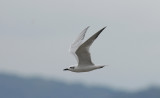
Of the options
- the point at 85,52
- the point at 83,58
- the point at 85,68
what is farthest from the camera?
the point at 85,68

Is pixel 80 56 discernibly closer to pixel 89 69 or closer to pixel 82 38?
pixel 89 69

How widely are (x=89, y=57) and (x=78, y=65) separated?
1.38 ft

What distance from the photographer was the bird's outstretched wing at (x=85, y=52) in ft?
32.9

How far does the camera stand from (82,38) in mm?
12125

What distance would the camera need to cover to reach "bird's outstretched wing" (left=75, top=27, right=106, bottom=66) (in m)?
10.0

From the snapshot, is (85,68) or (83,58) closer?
(83,58)

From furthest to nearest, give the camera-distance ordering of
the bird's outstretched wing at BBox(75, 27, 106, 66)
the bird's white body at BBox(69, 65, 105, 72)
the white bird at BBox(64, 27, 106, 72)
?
the bird's white body at BBox(69, 65, 105, 72), the white bird at BBox(64, 27, 106, 72), the bird's outstretched wing at BBox(75, 27, 106, 66)

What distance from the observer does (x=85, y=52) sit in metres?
10.6

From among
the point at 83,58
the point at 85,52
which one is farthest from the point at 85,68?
the point at 85,52

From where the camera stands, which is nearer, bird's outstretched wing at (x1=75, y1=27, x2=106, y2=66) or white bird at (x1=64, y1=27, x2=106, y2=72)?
bird's outstretched wing at (x1=75, y1=27, x2=106, y2=66)

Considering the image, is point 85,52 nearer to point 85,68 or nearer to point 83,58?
point 83,58

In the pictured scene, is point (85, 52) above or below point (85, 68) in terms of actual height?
above

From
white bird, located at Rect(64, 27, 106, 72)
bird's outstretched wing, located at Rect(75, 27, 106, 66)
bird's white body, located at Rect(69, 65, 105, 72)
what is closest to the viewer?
bird's outstretched wing, located at Rect(75, 27, 106, 66)

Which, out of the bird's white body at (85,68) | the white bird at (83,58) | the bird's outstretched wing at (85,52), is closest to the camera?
the bird's outstretched wing at (85,52)
